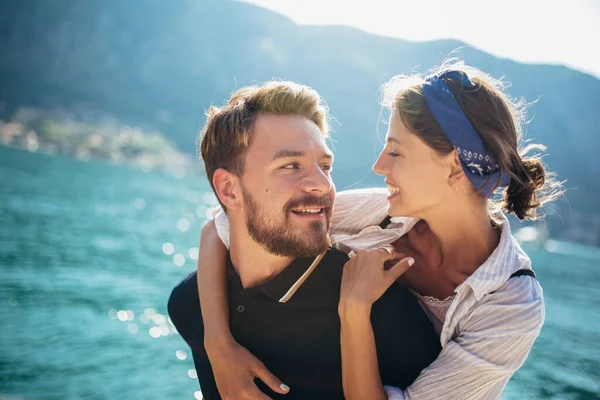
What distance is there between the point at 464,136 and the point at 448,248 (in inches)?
21.8

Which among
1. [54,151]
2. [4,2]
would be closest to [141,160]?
[54,151]

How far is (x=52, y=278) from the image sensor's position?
18.0m

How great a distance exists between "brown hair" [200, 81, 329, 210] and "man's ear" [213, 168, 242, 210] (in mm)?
34

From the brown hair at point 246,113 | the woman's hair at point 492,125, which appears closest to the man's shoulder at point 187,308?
the brown hair at point 246,113

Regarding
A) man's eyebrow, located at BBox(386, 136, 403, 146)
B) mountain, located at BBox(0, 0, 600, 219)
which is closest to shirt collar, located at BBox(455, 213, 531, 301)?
man's eyebrow, located at BBox(386, 136, 403, 146)

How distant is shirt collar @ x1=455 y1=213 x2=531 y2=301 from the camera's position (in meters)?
2.24

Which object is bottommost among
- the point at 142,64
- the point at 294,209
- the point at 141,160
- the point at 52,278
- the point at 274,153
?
the point at 141,160

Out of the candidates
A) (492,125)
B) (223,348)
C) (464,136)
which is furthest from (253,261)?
(492,125)

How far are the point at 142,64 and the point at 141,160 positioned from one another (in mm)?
39017

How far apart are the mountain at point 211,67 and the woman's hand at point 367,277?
4065 inches

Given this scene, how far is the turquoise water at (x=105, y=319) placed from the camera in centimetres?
1005

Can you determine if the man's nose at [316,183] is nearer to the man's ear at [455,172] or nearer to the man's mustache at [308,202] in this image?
the man's mustache at [308,202]

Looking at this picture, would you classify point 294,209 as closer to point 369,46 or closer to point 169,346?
point 169,346

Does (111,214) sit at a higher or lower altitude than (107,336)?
lower
